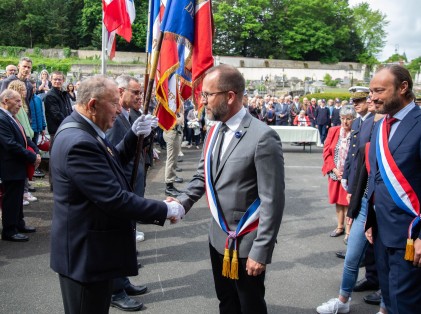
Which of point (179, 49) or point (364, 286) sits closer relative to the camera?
point (179, 49)

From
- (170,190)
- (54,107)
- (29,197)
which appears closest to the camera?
(29,197)

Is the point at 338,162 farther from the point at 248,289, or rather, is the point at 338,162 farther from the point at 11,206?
the point at 11,206

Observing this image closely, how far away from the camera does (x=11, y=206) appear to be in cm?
615

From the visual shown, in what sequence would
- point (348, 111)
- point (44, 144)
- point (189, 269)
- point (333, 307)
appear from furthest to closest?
1. point (44, 144)
2. point (348, 111)
3. point (189, 269)
4. point (333, 307)

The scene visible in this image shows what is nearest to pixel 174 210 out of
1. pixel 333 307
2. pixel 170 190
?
pixel 333 307

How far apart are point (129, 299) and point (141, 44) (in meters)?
69.0

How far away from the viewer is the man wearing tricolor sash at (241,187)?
294 cm

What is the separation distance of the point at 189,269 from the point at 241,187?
261 centimetres

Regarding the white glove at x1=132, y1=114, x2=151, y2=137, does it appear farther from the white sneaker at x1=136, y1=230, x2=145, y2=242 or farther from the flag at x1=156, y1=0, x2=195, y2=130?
the white sneaker at x1=136, y1=230, x2=145, y2=242

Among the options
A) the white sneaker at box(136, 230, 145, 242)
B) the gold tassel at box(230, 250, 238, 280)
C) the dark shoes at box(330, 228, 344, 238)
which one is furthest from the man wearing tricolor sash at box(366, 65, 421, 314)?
the white sneaker at box(136, 230, 145, 242)

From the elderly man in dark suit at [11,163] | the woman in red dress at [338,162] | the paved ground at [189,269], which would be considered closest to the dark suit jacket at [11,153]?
the elderly man in dark suit at [11,163]

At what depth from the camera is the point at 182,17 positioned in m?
4.23

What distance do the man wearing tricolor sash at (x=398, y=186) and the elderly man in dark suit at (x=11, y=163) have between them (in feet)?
15.7

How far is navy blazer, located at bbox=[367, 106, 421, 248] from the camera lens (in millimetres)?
3170
